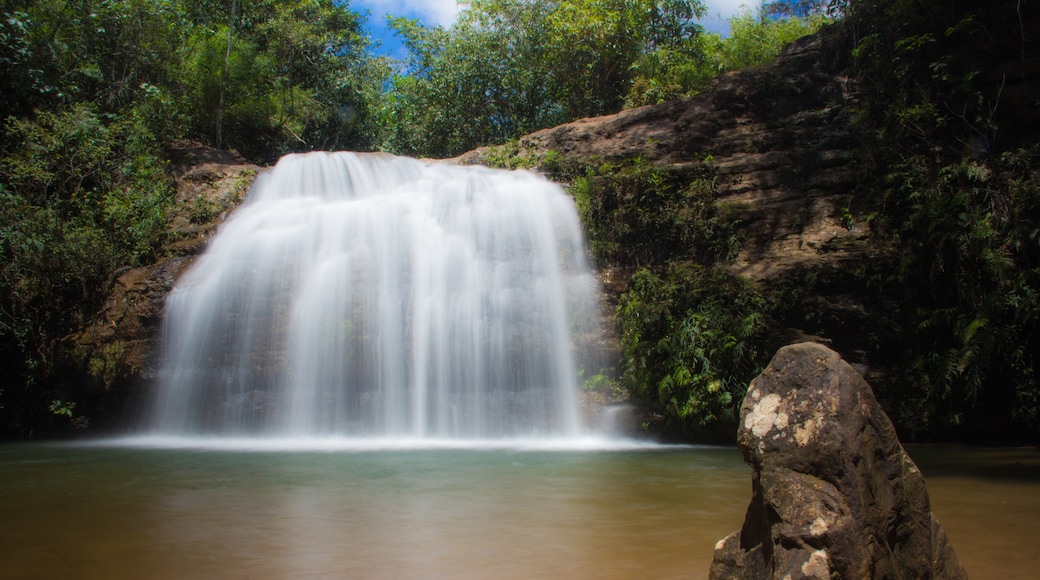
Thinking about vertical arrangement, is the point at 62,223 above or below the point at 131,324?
above

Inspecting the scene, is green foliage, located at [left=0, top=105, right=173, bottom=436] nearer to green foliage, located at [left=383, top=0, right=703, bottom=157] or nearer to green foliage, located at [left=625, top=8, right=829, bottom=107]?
green foliage, located at [left=383, top=0, right=703, bottom=157]

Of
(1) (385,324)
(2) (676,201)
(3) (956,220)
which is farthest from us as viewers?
(2) (676,201)

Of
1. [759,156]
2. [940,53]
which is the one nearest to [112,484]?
[759,156]

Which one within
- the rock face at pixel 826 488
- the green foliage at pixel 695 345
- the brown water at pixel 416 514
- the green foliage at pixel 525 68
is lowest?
the brown water at pixel 416 514

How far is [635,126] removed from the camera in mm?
15289

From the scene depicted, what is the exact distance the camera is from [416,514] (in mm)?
5453

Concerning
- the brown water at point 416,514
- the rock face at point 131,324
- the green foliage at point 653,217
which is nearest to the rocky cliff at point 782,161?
the green foliage at point 653,217

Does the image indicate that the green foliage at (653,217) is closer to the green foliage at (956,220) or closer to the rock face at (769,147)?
the rock face at (769,147)

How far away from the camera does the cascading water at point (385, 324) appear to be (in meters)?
10.8

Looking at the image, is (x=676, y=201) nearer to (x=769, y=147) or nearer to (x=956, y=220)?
(x=769, y=147)

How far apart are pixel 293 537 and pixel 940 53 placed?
12.6 metres

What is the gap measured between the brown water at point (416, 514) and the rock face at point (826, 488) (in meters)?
1.06

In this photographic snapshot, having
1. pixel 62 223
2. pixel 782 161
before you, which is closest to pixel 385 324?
pixel 62 223

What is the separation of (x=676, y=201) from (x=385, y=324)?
5438 mm
